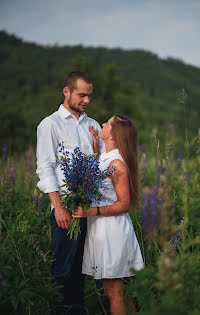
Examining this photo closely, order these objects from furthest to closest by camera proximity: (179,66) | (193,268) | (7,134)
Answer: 1. (179,66)
2. (7,134)
3. (193,268)

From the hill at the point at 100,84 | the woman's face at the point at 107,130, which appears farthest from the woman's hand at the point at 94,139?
the hill at the point at 100,84

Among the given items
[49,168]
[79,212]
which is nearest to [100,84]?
[49,168]

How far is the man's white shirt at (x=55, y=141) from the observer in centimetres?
229

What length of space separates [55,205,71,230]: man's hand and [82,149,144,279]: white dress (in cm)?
23

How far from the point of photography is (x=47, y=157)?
234 cm

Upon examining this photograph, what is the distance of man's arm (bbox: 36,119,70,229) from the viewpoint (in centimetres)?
221

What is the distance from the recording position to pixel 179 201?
3.51m

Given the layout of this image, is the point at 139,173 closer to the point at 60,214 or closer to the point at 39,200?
the point at 39,200

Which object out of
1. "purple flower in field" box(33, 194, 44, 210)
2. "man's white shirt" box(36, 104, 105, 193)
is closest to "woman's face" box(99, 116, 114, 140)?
"man's white shirt" box(36, 104, 105, 193)

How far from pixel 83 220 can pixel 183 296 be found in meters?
1.24

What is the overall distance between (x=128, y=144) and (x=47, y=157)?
2.36 feet

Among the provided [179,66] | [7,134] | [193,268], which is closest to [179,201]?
[193,268]

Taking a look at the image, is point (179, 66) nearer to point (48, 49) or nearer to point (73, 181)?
point (48, 49)

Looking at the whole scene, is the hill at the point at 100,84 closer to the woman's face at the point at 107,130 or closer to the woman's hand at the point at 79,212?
the woman's face at the point at 107,130
